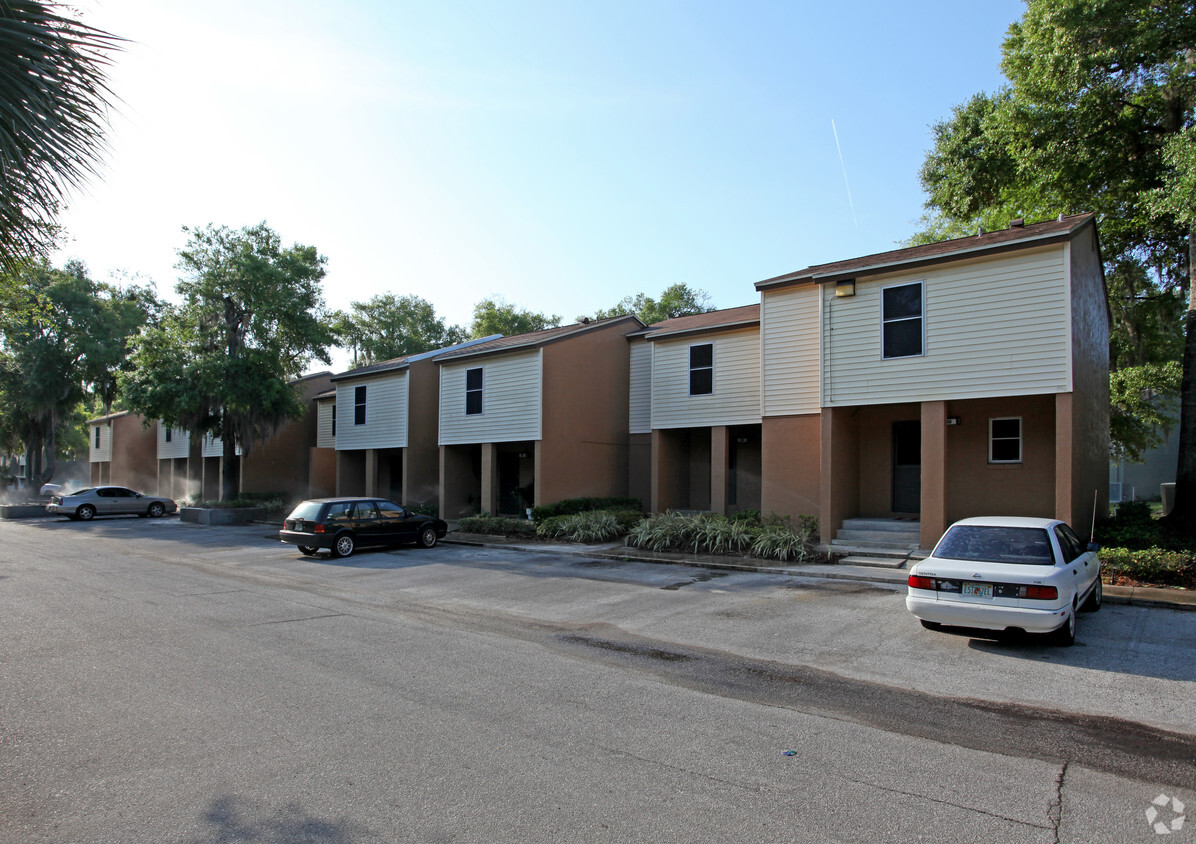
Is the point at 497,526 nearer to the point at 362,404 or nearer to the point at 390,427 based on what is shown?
the point at 390,427

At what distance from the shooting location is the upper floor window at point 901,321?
14.8 meters

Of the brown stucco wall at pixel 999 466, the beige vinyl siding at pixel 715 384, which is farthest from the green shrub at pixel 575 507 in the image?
the brown stucco wall at pixel 999 466

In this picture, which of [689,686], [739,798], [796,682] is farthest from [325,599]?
[739,798]

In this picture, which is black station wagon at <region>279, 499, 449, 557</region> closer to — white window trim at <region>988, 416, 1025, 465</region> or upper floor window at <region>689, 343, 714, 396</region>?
upper floor window at <region>689, 343, 714, 396</region>

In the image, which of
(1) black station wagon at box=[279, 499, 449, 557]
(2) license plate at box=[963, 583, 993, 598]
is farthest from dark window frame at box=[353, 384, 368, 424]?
(2) license plate at box=[963, 583, 993, 598]

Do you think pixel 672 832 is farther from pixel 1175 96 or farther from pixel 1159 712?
pixel 1175 96

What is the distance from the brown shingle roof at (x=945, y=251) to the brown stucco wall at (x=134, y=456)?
40.5 m

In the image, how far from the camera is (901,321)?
15.0 metres

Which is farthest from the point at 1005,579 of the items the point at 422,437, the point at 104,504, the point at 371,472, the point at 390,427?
the point at 104,504

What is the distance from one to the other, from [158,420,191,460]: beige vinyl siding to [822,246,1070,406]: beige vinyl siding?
3514 cm

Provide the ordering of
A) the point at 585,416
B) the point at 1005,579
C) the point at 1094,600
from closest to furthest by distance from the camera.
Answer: the point at 1005,579, the point at 1094,600, the point at 585,416

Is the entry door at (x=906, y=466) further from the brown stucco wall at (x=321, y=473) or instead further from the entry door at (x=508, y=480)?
the brown stucco wall at (x=321, y=473)

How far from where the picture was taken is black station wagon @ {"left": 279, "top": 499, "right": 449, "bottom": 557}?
16.4 metres

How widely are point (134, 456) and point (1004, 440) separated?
1813 inches
